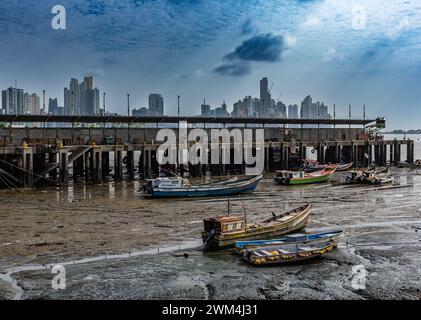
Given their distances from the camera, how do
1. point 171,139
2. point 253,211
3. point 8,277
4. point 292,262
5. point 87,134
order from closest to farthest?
1. point 8,277
2. point 292,262
3. point 253,211
4. point 87,134
5. point 171,139

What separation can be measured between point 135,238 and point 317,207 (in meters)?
18.1

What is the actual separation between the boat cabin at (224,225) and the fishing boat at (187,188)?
63.1 ft

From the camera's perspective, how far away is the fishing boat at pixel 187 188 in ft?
145

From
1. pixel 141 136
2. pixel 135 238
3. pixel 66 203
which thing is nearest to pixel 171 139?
pixel 141 136

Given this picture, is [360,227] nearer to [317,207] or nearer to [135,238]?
[317,207]

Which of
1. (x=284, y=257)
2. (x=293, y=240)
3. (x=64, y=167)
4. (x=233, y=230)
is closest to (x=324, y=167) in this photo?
(x=64, y=167)

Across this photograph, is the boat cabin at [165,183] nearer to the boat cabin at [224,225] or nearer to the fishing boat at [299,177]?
the fishing boat at [299,177]

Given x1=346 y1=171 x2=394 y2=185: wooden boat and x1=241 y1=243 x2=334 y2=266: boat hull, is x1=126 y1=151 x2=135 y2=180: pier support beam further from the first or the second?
x1=241 y1=243 x2=334 y2=266: boat hull

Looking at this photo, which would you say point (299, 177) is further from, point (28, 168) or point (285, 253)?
point (285, 253)

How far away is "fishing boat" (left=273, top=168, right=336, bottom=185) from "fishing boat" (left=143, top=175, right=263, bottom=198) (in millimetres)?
9217

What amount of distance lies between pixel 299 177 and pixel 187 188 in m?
17.4

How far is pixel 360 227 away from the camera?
30.6 metres

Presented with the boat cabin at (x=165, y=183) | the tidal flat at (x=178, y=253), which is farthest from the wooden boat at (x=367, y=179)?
Answer: the boat cabin at (x=165, y=183)

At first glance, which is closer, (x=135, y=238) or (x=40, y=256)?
(x=40, y=256)
